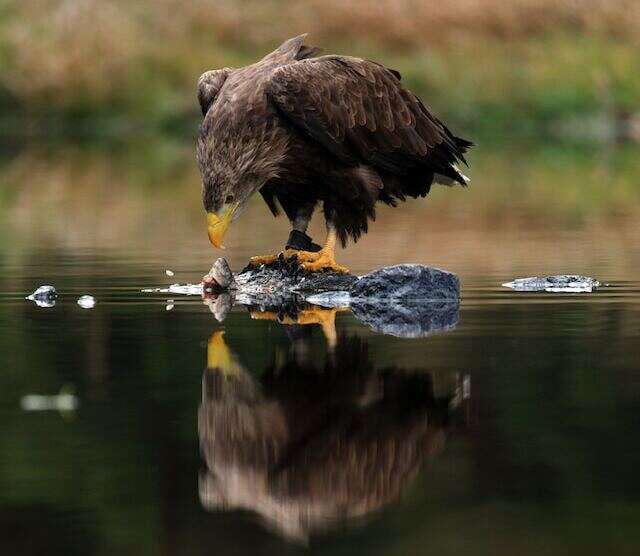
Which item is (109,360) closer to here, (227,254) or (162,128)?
(227,254)

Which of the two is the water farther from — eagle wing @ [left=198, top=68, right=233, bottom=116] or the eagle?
eagle wing @ [left=198, top=68, right=233, bottom=116]

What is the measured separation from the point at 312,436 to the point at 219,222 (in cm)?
468

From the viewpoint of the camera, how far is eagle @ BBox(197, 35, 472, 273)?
34.2ft

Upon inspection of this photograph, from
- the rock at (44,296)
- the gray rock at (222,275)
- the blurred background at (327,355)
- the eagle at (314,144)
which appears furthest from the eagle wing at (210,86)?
the rock at (44,296)

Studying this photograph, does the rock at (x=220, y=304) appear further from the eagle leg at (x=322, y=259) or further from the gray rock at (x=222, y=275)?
the eagle leg at (x=322, y=259)

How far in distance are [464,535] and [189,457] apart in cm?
131

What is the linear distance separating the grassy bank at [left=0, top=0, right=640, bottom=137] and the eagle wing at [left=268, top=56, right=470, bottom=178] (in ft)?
84.3

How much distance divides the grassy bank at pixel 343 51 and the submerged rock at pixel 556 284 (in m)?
26.5

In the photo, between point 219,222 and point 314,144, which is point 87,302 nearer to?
point 219,222

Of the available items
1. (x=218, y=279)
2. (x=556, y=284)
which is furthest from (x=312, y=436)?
(x=556, y=284)

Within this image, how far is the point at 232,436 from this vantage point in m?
5.90

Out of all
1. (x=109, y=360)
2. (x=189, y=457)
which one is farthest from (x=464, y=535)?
(x=109, y=360)

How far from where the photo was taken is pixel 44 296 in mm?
10242

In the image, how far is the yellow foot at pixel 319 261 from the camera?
11.1m
